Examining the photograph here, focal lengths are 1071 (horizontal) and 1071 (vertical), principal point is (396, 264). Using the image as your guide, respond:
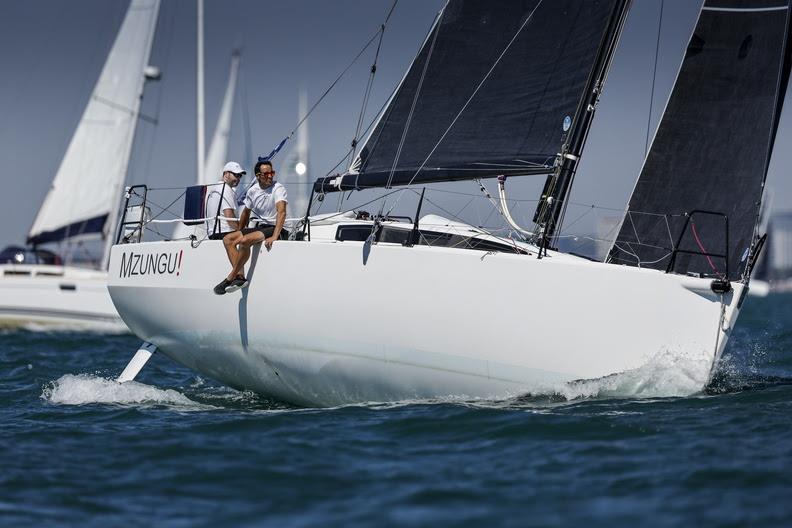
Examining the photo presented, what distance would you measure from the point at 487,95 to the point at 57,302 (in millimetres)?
15474

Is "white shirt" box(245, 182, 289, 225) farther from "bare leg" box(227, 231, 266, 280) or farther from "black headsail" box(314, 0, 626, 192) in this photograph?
"black headsail" box(314, 0, 626, 192)

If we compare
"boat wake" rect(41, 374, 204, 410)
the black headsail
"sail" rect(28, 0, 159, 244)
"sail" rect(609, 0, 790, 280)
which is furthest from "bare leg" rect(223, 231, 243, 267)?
"sail" rect(28, 0, 159, 244)

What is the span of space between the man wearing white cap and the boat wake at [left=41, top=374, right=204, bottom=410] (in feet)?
4.97

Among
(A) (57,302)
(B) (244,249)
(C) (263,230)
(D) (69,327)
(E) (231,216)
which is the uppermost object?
(E) (231,216)

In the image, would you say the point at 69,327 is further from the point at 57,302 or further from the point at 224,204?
the point at 224,204

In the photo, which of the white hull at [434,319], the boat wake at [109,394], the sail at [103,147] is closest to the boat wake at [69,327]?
the sail at [103,147]

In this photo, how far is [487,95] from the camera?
9219mm

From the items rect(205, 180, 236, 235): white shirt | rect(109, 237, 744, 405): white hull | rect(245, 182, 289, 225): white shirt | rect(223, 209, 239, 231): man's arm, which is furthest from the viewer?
rect(205, 180, 236, 235): white shirt

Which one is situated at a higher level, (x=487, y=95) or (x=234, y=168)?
(x=487, y=95)

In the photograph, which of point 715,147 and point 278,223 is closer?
point 278,223

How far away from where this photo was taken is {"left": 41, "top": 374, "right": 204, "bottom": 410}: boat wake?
30.5ft

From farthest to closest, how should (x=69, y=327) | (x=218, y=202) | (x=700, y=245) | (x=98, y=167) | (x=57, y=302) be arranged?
1. (x=98, y=167)
2. (x=57, y=302)
3. (x=69, y=327)
4. (x=218, y=202)
5. (x=700, y=245)

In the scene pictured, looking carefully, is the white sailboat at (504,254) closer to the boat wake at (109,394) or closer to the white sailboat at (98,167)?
the boat wake at (109,394)

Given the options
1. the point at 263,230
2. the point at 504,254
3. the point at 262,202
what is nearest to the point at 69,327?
the point at 262,202
